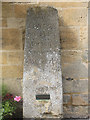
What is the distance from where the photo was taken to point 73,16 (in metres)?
3.03

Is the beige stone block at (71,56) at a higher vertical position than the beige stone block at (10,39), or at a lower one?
lower

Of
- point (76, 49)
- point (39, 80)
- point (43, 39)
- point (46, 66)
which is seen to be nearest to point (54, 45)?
point (43, 39)

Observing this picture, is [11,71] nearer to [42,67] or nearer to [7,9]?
[42,67]

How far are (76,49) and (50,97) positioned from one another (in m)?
1.19

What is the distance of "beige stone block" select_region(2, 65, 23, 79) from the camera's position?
120 inches

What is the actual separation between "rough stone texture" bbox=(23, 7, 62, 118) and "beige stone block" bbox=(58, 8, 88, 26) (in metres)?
0.42

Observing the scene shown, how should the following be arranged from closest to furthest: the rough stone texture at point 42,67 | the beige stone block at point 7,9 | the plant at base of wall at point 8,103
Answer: the rough stone texture at point 42,67
the plant at base of wall at point 8,103
the beige stone block at point 7,9

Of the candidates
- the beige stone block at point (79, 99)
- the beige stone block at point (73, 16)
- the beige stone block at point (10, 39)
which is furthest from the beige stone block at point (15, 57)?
the beige stone block at point (79, 99)

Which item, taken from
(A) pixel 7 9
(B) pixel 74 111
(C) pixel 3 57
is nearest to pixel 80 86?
(B) pixel 74 111

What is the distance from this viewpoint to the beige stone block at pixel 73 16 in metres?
3.02

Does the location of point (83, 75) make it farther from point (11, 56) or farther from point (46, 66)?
point (11, 56)

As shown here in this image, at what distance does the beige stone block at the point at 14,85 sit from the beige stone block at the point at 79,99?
1.00m

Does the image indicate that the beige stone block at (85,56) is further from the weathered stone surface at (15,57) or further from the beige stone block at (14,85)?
→ the beige stone block at (14,85)

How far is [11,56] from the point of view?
304 centimetres
